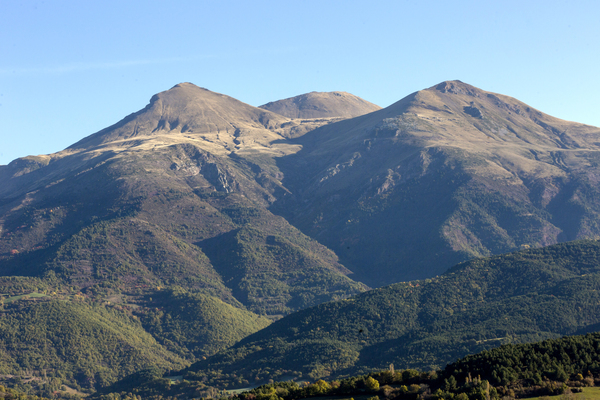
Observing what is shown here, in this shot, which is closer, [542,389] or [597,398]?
[597,398]

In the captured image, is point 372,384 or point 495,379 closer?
point 495,379

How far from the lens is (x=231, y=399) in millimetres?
134000

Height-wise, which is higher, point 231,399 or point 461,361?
point 461,361

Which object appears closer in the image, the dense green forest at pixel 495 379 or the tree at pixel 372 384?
the dense green forest at pixel 495 379

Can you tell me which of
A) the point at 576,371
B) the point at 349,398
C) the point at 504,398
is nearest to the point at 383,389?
the point at 349,398

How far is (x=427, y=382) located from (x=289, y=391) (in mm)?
26075

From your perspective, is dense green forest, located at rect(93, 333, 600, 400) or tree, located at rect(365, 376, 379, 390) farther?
tree, located at rect(365, 376, 379, 390)

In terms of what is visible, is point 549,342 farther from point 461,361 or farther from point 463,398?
point 463,398

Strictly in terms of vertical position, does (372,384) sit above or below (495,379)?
below

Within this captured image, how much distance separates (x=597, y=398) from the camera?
95.2 m

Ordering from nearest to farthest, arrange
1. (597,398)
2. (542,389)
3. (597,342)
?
(597,398)
(542,389)
(597,342)

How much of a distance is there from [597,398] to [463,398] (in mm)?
18209

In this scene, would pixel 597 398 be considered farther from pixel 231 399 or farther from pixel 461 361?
pixel 231 399

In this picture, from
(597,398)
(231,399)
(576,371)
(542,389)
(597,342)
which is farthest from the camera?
(231,399)
